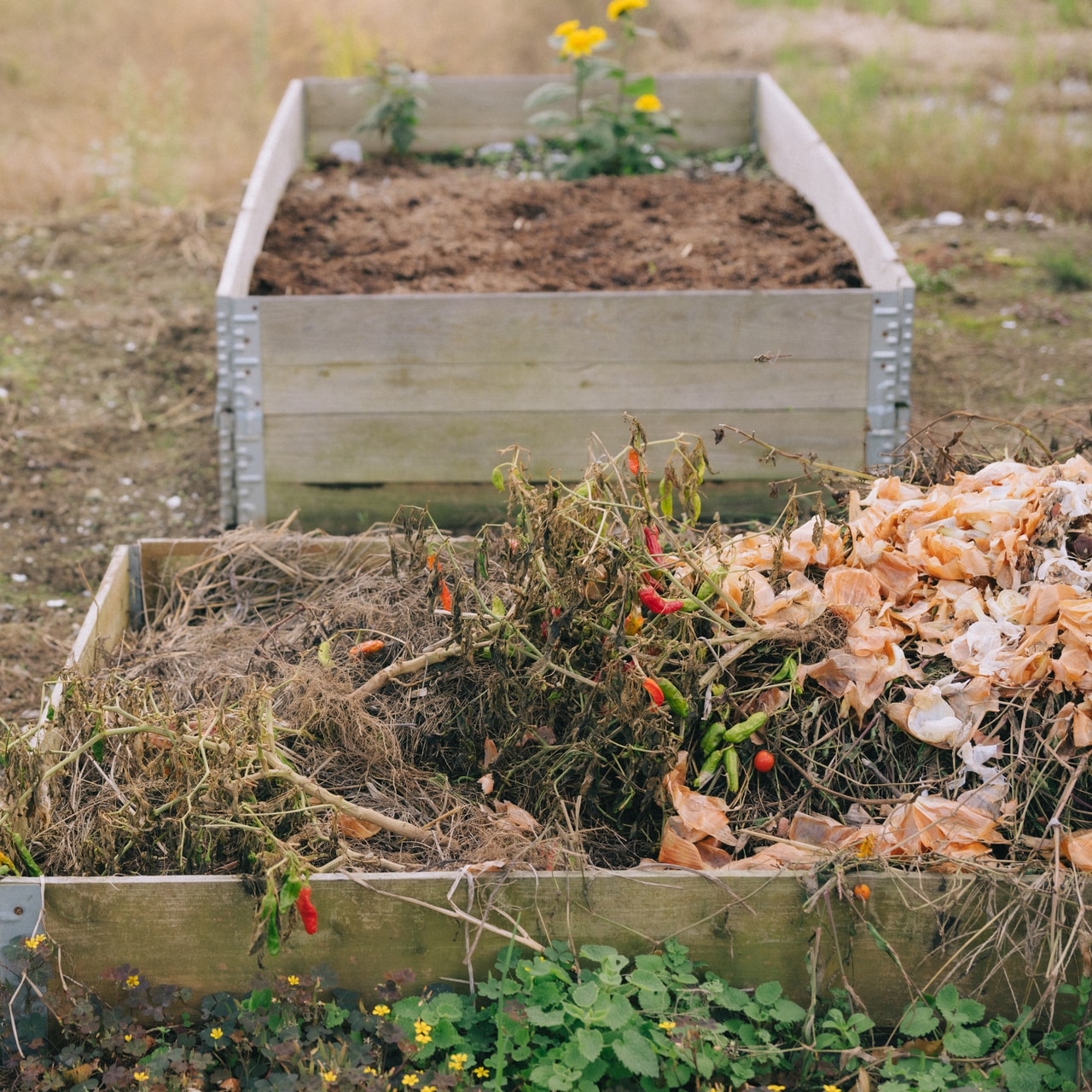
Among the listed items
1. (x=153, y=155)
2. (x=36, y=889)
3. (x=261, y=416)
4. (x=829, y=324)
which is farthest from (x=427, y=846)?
(x=153, y=155)

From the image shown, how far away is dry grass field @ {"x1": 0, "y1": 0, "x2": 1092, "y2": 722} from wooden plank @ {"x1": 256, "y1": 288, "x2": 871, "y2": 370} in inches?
26.5

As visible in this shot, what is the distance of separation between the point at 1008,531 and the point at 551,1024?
124 cm

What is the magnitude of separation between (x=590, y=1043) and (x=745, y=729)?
65cm

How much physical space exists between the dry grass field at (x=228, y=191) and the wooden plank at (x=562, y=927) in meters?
1.19

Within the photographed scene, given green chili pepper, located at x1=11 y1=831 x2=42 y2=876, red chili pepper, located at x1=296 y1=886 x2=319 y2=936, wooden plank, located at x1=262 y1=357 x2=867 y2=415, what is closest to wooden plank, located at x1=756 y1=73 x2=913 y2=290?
wooden plank, located at x1=262 y1=357 x2=867 y2=415

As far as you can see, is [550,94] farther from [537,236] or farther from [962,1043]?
[962,1043]

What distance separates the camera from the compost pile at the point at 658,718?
2.08 meters

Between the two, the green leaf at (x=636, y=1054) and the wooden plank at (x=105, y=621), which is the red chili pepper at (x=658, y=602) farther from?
the wooden plank at (x=105, y=621)

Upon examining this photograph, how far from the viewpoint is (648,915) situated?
199 cm

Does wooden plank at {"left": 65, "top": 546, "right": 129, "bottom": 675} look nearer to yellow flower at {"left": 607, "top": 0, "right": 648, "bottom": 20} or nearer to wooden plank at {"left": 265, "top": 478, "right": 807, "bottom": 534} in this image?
wooden plank at {"left": 265, "top": 478, "right": 807, "bottom": 534}

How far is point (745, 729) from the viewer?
2.21 m

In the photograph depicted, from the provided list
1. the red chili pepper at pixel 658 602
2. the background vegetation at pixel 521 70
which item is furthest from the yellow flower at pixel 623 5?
the red chili pepper at pixel 658 602

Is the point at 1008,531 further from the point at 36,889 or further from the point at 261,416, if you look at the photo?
the point at 261,416

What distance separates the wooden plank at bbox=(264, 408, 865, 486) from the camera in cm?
345
